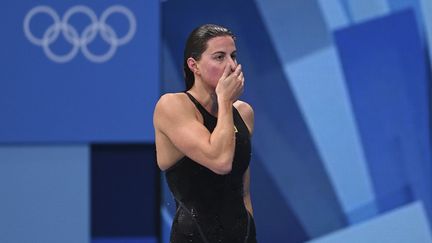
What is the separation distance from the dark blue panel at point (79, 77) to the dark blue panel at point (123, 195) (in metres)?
0.22

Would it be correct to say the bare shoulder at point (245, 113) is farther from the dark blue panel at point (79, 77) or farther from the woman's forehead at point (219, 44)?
the dark blue panel at point (79, 77)

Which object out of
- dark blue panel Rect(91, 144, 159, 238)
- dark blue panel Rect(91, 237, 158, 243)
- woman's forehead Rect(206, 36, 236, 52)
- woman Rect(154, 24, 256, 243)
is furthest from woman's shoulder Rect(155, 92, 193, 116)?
dark blue panel Rect(91, 237, 158, 243)

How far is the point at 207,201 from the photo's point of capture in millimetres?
2947

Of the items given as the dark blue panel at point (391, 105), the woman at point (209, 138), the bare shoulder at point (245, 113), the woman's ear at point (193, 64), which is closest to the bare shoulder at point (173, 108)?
the woman at point (209, 138)

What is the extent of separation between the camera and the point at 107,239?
523cm

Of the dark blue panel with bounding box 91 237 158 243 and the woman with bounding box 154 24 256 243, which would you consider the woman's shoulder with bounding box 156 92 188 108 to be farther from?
the dark blue panel with bounding box 91 237 158 243

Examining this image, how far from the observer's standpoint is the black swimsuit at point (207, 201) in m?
2.95

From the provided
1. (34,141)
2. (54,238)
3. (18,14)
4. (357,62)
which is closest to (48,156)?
(34,141)

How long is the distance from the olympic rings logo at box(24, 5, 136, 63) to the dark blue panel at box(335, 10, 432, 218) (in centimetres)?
149

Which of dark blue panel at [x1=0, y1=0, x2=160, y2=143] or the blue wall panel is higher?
dark blue panel at [x1=0, y1=0, x2=160, y2=143]

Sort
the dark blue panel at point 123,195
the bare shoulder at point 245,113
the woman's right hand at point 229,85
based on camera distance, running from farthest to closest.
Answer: the dark blue panel at point 123,195 → the bare shoulder at point 245,113 → the woman's right hand at point 229,85

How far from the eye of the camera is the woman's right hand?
2.88 metres

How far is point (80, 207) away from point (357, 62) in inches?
82.2

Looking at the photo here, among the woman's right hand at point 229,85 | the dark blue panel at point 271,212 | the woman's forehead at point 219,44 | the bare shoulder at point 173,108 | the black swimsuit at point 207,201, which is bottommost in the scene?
the dark blue panel at point 271,212
